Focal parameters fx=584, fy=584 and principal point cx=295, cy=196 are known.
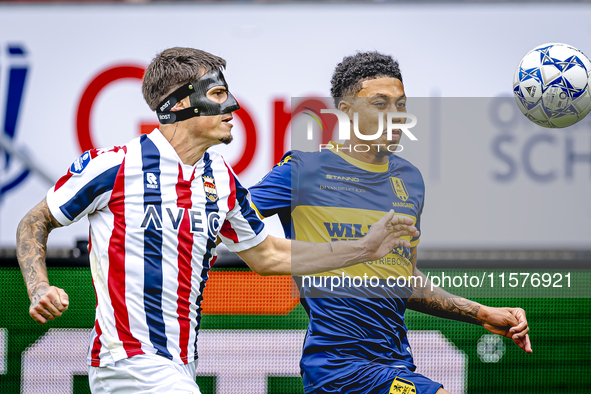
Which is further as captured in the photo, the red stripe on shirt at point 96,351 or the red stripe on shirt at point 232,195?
the red stripe on shirt at point 232,195

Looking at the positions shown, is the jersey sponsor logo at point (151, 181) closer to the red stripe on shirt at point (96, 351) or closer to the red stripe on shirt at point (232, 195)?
the red stripe on shirt at point (232, 195)

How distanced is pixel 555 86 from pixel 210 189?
1900 millimetres

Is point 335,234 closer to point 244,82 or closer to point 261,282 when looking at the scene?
point 261,282

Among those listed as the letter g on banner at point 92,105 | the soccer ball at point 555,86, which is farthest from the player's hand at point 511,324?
the letter g on banner at point 92,105

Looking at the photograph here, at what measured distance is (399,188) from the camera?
3090 mm

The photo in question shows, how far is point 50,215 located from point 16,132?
259cm

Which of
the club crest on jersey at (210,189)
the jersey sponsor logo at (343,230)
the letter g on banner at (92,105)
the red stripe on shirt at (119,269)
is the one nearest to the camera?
the red stripe on shirt at (119,269)

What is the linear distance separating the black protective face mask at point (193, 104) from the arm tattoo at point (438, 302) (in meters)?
1.26

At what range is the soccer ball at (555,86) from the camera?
3078 mm

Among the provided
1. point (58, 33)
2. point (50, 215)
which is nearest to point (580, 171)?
point (50, 215)

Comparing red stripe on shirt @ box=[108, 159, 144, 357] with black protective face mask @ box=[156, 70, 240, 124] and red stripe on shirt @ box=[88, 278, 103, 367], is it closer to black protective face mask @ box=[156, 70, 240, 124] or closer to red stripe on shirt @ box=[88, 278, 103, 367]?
red stripe on shirt @ box=[88, 278, 103, 367]

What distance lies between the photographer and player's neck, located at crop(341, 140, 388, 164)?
312cm

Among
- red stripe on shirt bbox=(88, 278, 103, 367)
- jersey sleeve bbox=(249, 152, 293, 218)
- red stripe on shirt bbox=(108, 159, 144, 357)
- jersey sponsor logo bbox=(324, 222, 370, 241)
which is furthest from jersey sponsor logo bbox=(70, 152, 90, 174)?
jersey sponsor logo bbox=(324, 222, 370, 241)

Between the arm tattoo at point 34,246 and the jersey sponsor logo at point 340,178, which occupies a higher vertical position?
the jersey sponsor logo at point 340,178
